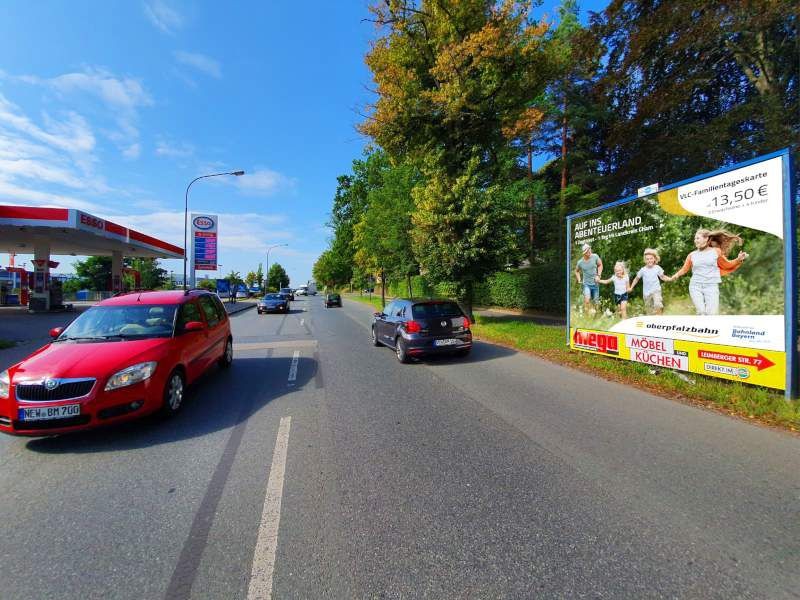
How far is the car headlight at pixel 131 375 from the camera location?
4305 mm

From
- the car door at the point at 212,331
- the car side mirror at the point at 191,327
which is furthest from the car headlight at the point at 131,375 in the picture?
the car door at the point at 212,331

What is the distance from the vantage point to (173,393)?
5137mm

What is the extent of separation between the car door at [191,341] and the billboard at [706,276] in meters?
7.90

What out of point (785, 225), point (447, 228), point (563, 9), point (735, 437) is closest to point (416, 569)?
point (735, 437)

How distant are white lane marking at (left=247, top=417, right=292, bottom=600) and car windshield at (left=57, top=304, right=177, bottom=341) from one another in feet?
9.94

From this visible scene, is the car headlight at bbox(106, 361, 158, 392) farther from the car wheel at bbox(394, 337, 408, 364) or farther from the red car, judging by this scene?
the car wheel at bbox(394, 337, 408, 364)

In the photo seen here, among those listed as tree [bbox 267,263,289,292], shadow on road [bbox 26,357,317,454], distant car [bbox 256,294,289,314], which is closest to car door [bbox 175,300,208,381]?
shadow on road [bbox 26,357,317,454]

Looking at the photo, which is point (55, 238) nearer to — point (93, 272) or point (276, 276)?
point (93, 272)

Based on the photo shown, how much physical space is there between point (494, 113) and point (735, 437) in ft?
48.7

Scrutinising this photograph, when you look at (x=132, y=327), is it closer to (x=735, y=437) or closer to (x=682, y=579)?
(x=682, y=579)

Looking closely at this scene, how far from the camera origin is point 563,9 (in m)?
27.0

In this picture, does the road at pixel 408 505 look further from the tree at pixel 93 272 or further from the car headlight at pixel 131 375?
the tree at pixel 93 272

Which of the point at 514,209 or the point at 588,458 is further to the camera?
the point at 514,209

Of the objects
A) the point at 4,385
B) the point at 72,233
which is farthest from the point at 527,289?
the point at 72,233
